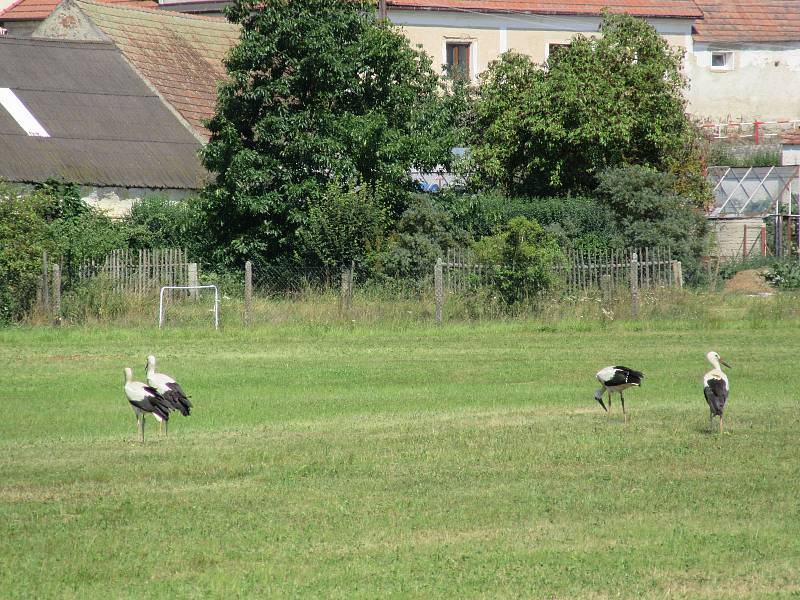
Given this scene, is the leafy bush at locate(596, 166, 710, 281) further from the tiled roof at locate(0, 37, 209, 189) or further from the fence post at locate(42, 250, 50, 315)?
the fence post at locate(42, 250, 50, 315)

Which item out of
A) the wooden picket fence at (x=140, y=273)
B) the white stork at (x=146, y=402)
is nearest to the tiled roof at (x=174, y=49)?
the wooden picket fence at (x=140, y=273)

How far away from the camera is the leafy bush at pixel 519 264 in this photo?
93.6ft

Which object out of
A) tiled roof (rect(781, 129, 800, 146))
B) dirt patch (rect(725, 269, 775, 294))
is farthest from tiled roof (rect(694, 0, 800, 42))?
dirt patch (rect(725, 269, 775, 294))

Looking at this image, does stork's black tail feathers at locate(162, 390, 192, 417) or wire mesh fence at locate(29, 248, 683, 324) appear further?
wire mesh fence at locate(29, 248, 683, 324)

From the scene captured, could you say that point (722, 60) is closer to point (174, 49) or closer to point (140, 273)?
point (174, 49)

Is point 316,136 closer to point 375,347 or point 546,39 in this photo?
point 375,347

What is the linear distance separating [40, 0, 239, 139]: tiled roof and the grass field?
988 inches

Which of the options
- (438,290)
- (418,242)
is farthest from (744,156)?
(438,290)

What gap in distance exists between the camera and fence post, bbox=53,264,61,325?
28.2m

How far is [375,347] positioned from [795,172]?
2380 cm

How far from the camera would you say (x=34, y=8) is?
59844 millimetres

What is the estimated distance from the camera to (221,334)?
2697 centimetres

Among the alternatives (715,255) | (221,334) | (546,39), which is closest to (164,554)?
(221,334)

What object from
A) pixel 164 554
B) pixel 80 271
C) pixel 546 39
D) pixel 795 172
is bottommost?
pixel 164 554
